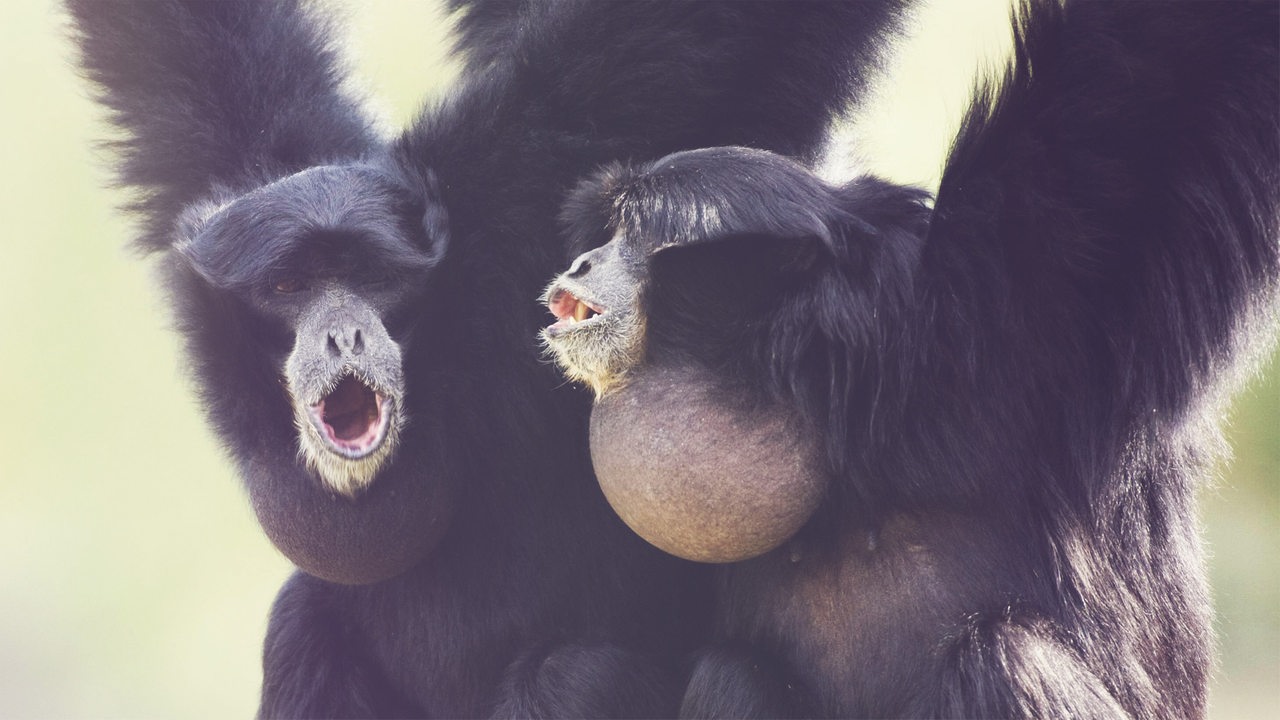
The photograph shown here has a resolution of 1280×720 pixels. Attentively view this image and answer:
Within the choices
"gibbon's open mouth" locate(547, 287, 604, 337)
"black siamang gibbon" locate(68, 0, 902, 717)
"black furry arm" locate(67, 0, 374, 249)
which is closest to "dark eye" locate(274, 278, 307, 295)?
"black siamang gibbon" locate(68, 0, 902, 717)

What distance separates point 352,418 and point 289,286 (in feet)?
1.42

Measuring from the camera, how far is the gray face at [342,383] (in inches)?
138

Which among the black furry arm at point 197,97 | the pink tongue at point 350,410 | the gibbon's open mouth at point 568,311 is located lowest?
the pink tongue at point 350,410

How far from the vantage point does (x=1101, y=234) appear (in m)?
3.06

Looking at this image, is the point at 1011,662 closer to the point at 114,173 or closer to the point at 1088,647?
the point at 1088,647

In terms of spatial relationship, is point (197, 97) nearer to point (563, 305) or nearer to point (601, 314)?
point (563, 305)

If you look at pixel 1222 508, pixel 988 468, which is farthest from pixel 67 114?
pixel 1222 508

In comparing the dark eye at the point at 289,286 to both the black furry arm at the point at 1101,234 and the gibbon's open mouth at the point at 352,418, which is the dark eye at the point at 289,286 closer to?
the gibbon's open mouth at the point at 352,418

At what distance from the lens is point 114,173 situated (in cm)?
449

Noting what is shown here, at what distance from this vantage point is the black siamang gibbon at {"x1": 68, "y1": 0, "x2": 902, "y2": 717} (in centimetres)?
362

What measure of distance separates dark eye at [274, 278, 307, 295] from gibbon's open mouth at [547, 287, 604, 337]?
77 cm

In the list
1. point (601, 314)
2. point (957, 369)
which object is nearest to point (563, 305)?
point (601, 314)

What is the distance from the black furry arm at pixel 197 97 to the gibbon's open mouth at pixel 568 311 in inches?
48.9

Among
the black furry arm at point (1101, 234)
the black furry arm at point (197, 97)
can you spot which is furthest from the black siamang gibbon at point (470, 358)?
the black furry arm at point (1101, 234)
